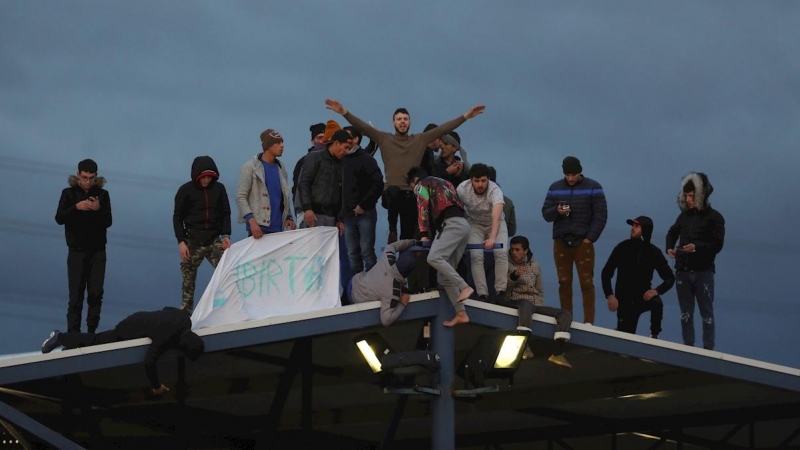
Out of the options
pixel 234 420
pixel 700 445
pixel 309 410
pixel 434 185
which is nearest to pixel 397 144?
pixel 434 185

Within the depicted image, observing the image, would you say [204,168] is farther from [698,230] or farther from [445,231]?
[698,230]

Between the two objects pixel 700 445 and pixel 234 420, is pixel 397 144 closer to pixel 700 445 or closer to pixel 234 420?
pixel 234 420

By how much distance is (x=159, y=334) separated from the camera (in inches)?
634

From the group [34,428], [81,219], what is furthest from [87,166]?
[34,428]

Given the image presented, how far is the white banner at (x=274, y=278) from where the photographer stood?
17.5m

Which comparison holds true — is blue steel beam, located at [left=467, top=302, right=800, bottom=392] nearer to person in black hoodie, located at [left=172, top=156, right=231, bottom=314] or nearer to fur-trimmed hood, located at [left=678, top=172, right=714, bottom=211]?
fur-trimmed hood, located at [left=678, top=172, right=714, bottom=211]

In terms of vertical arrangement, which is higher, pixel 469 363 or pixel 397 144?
pixel 397 144

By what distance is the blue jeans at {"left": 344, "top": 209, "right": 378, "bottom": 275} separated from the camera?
1822 centimetres

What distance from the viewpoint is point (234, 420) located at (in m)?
21.7

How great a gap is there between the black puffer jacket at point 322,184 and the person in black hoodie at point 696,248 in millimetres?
4509

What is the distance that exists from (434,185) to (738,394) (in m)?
6.25

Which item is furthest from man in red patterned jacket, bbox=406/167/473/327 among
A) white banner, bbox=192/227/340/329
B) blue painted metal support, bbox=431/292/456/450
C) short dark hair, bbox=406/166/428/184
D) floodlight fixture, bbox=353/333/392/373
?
white banner, bbox=192/227/340/329

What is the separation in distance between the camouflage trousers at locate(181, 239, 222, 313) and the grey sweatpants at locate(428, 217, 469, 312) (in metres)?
2.88

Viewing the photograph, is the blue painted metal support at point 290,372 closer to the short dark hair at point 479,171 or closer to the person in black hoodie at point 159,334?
the person in black hoodie at point 159,334
